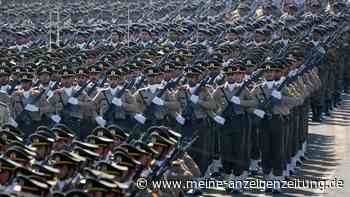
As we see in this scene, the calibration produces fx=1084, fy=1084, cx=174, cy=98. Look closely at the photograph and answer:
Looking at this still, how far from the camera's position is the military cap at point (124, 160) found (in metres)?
11.1

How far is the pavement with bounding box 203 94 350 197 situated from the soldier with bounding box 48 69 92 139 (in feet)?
8.67

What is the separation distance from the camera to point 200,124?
663 inches

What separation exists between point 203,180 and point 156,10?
28.0m

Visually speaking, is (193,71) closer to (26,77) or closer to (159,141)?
(26,77)

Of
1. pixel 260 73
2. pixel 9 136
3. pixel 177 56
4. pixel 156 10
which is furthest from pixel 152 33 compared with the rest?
pixel 9 136

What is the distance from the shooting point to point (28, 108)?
17.4 meters

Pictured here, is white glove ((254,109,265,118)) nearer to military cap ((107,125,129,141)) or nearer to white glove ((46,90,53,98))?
white glove ((46,90,53,98))

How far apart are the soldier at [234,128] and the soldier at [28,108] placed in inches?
112

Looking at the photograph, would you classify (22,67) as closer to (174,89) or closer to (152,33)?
(174,89)

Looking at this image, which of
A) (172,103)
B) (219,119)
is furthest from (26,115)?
(219,119)

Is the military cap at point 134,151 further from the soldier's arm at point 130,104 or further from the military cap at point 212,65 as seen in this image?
the military cap at point 212,65

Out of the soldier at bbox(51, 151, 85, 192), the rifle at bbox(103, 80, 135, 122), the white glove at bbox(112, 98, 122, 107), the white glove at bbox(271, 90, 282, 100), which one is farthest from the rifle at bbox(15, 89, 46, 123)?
the soldier at bbox(51, 151, 85, 192)

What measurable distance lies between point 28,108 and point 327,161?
529 cm

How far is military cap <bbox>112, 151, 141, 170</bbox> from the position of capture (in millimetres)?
11109
